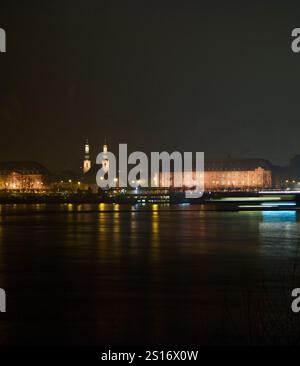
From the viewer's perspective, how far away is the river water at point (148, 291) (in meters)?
12.0

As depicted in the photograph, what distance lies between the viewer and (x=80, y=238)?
30.8 m

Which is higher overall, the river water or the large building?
the large building

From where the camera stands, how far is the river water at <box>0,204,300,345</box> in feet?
39.2

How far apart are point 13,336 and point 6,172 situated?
18006 cm

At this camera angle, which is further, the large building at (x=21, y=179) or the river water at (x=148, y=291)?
the large building at (x=21, y=179)

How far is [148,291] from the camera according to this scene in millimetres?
16094

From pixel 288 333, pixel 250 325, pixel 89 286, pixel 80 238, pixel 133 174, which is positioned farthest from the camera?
pixel 133 174

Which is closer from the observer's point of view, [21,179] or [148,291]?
[148,291]

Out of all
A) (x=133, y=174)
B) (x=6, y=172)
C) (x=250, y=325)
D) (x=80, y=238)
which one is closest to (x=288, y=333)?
→ (x=250, y=325)

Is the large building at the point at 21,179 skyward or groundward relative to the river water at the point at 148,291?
skyward

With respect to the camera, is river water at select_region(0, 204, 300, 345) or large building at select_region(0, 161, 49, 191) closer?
river water at select_region(0, 204, 300, 345)

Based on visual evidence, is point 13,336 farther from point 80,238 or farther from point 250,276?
point 80,238

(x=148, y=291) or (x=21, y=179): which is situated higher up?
(x=21, y=179)
